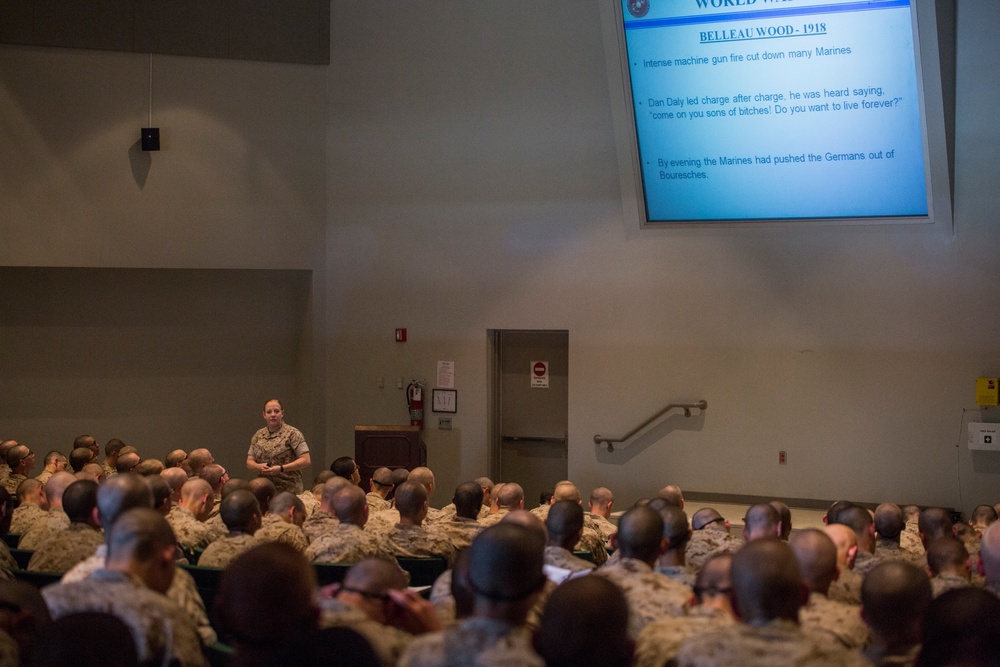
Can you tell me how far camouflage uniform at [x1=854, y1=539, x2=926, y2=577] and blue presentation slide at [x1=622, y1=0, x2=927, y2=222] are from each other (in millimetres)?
3691

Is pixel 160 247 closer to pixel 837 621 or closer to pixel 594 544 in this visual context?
pixel 594 544

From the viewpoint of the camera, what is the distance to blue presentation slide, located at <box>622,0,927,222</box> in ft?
25.0

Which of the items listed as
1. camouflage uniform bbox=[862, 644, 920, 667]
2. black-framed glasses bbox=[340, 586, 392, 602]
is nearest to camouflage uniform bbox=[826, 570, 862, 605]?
camouflage uniform bbox=[862, 644, 920, 667]

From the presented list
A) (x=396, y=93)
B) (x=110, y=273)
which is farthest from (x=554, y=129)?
(x=110, y=273)

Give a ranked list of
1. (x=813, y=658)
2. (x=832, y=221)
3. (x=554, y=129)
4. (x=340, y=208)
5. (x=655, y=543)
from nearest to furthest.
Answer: (x=813, y=658) < (x=655, y=543) < (x=832, y=221) < (x=554, y=129) < (x=340, y=208)

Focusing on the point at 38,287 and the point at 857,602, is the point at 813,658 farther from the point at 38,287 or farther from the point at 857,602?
the point at 38,287

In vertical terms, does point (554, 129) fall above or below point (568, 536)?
above

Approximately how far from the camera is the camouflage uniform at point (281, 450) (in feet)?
25.7

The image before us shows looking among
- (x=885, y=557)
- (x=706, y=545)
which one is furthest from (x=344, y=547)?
(x=885, y=557)

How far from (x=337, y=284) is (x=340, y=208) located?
723 millimetres

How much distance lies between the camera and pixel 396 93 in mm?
9680

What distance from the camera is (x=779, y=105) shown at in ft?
26.3

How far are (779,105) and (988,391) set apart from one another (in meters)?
2.71

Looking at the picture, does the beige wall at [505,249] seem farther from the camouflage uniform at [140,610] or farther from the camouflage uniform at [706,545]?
the camouflage uniform at [140,610]
